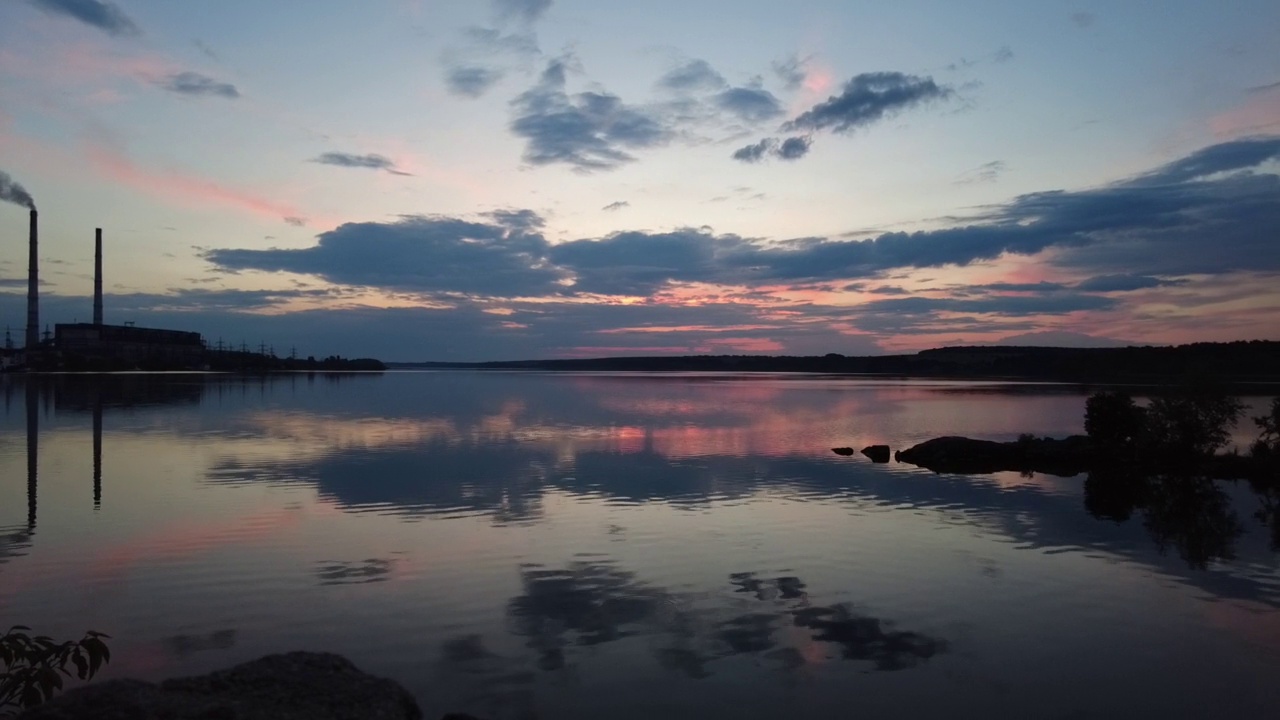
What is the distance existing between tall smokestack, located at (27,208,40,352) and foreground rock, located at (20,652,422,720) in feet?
527

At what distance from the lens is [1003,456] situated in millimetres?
37406

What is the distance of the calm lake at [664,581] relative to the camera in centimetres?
1126

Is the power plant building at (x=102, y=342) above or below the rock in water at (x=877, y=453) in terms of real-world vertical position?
above

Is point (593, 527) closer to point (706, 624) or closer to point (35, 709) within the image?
point (706, 624)

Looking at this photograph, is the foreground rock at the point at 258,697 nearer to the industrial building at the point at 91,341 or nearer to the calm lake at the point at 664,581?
the calm lake at the point at 664,581

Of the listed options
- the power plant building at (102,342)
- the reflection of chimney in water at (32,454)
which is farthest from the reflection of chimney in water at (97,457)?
the power plant building at (102,342)

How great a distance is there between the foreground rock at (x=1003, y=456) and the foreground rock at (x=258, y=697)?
1233 inches

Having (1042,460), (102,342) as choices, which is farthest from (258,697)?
(102,342)

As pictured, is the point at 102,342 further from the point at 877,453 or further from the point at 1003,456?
the point at 1003,456

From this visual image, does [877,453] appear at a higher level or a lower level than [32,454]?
higher

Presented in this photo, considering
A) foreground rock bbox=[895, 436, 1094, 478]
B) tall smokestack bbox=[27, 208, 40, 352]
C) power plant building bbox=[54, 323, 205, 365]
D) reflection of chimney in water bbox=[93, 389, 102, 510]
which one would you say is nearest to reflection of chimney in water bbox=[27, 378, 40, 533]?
reflection of chimney in water bbox=[93, 389, 102, 510]

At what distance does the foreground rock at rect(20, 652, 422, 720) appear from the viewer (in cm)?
630

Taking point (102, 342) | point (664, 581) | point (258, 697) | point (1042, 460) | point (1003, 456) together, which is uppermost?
point (102, 342)

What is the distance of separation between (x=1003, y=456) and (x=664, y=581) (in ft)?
87.8
